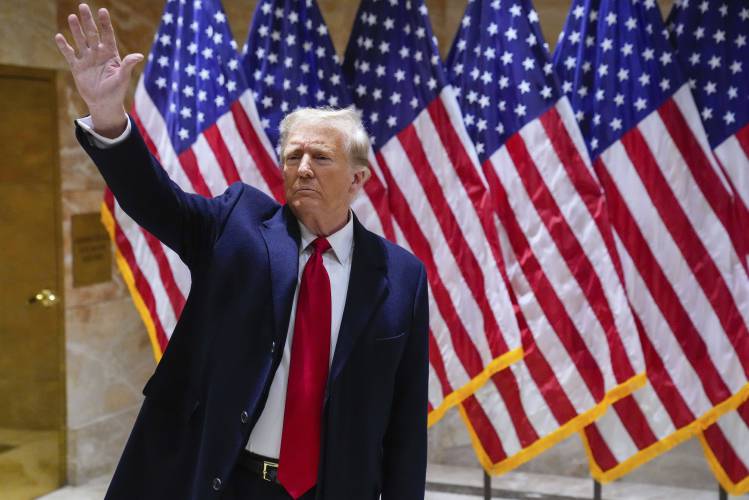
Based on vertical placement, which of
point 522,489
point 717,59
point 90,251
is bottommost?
point 522,489

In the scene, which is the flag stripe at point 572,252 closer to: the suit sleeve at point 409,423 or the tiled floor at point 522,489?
the tiled floor at point 522,489

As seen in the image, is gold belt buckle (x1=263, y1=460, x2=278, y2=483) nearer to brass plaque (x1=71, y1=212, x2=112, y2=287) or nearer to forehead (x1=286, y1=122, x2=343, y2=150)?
forehead (x1=286, y1=122, x2=343, y2=150)

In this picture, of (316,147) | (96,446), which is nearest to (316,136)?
(316,147)

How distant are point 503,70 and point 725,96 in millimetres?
938

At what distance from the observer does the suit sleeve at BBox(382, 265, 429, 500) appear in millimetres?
2270

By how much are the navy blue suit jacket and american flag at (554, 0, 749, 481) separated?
82.4 inches

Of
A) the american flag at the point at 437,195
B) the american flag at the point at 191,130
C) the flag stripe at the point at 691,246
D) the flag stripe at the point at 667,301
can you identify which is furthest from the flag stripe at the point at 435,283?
the flag stripe at the point at 691,246

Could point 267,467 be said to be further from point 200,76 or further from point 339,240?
point 200,76

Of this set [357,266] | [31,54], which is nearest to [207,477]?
[357,266]

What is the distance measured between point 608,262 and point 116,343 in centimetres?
279

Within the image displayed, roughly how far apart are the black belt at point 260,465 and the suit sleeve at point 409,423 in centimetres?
34

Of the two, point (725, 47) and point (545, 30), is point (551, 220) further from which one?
point (545, 30)

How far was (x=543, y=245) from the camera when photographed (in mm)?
4059

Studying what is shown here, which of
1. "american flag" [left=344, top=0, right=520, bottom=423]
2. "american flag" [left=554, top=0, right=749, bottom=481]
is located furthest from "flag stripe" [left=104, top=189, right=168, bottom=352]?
"american flag" [left=554, top=0, right=749, bottom=481]
